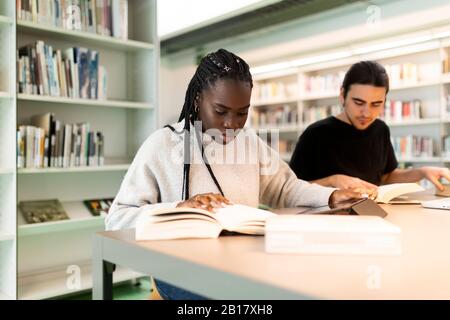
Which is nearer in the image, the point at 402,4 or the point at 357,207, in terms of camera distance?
the point at 357,207

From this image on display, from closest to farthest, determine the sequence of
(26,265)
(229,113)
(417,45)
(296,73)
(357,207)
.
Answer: (357,207)
(229,113)
(26,265)
(417,45)
(296,73)

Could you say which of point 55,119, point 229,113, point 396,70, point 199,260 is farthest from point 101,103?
point 396,70

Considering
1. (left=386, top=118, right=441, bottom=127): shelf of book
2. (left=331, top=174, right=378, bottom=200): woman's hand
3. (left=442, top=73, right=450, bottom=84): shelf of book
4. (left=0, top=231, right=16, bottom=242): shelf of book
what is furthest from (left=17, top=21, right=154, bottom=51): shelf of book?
(left=386, top=118, right=441, bottom=127): shelf of book

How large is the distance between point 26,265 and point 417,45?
143 inches

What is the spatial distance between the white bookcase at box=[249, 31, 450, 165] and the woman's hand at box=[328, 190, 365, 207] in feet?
9.82

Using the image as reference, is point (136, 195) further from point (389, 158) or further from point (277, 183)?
point (389, 158)

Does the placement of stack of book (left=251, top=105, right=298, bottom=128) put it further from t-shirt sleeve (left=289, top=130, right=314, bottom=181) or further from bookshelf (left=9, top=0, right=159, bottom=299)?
t-shirt sleeve (left=289, top=130, right=314, bottom=181)

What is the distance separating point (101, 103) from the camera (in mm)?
2475

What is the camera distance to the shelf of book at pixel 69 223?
2213 mm

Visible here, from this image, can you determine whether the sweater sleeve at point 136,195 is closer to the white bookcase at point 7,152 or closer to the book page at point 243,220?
the book page at point 243,220

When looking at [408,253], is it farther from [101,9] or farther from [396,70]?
[396,70]

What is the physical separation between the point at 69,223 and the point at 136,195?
4.93 ft

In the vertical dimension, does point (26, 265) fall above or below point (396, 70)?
below

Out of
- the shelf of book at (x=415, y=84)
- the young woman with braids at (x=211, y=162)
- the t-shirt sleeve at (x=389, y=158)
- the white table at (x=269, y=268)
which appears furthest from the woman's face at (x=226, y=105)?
the shelf of book at (x=415, y=84)
